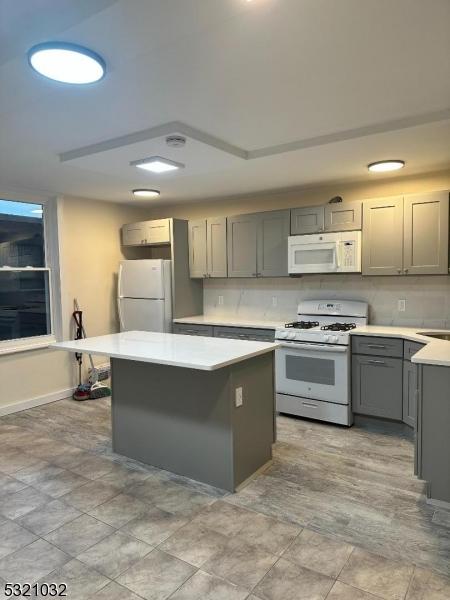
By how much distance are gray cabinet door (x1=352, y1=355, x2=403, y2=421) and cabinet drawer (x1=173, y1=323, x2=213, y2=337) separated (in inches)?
66.3

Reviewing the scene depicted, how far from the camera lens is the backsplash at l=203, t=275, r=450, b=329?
3988 millimetres

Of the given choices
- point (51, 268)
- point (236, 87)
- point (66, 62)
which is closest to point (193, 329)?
point (51, 268)

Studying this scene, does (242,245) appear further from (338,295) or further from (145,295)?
(145,295)

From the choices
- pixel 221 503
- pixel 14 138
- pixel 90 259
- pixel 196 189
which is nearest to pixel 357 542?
pixel 221 503

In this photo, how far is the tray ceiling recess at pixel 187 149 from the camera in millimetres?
2678

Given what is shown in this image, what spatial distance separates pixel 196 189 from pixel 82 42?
299 cm

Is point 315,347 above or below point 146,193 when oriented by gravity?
below

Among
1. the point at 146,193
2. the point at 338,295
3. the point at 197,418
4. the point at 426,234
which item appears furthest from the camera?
the point at 146,193

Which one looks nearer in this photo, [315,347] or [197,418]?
[197,418]

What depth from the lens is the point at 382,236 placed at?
12.8ft

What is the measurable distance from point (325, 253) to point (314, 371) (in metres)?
1.19

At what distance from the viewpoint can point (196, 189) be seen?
4.67 metres

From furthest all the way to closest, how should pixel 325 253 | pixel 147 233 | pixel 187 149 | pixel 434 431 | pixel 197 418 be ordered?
pixel 147 233 < pixel 325 253 < pixel 187 149 < pixel 197 418 < pixel 434 431

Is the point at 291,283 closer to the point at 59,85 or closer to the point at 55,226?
the point at 55,226
